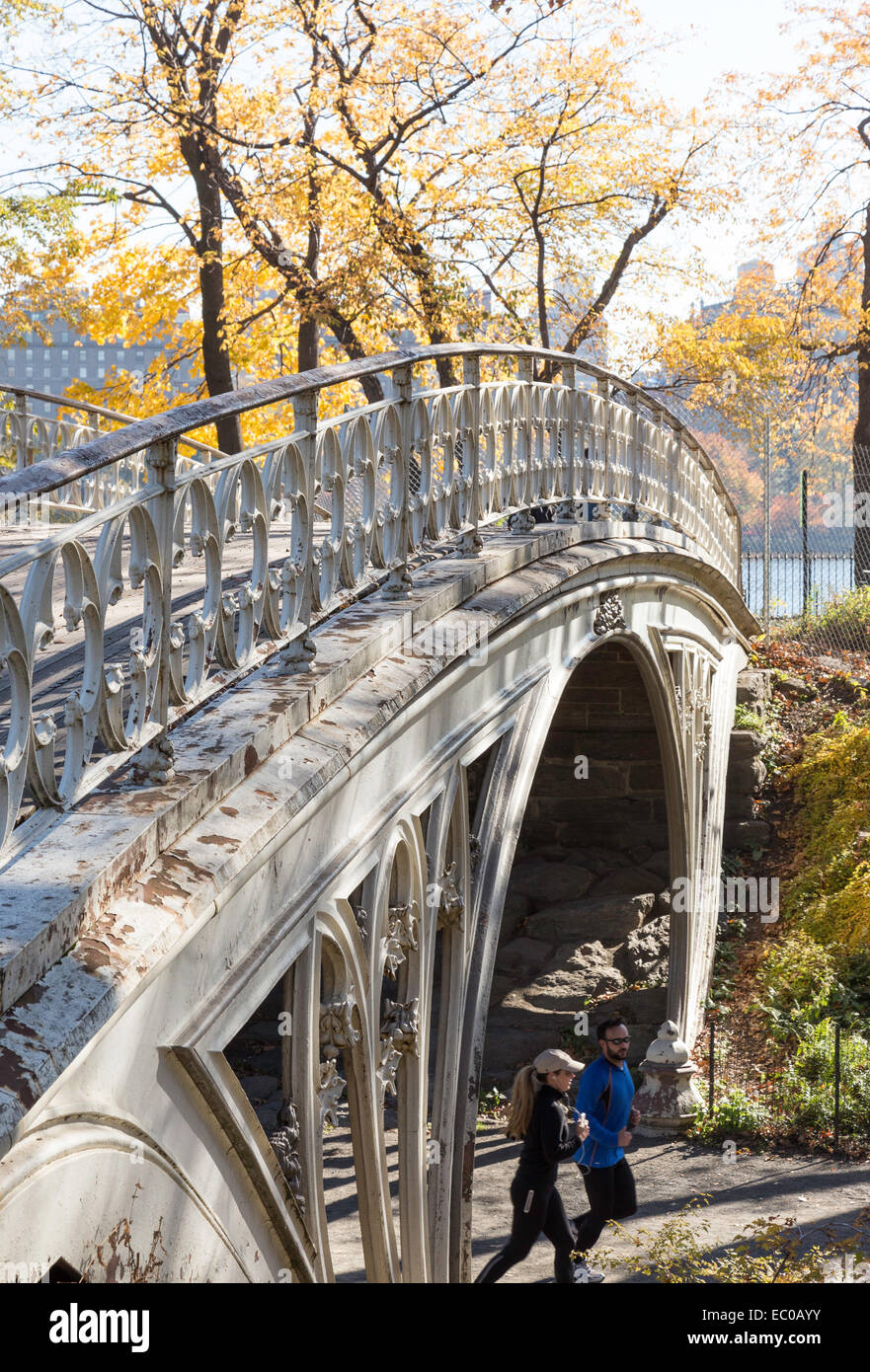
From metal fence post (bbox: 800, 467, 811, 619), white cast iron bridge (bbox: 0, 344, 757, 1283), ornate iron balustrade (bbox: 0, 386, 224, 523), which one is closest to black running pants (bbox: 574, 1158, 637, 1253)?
white cast iron bridge (bbox: 0, 344, 757, 1283)

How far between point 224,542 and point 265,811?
2.22ft

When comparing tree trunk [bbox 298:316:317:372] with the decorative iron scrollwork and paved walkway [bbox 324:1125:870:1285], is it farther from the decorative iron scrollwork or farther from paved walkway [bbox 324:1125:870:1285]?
paved walkway [bbox 324:1125:870:1285]

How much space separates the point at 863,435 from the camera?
2078cm

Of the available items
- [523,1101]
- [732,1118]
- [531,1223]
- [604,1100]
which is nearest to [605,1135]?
[604,1100]

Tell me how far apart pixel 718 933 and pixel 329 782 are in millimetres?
11717

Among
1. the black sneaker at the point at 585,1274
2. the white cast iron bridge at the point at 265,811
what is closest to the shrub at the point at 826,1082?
the black sneaker at the point at 585,1274

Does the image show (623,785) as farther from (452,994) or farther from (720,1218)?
(452,994)

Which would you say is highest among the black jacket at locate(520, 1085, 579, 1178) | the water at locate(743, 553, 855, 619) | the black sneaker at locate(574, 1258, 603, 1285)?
the water at locate(743, 553, 855, 619)

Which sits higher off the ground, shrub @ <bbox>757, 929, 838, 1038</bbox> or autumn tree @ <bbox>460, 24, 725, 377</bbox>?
autumn tree @ <bbox>460, 24, 725, 377</bbox>

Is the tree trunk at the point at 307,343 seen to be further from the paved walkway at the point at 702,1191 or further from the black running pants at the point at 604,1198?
the black running pants at the point at 604,1198

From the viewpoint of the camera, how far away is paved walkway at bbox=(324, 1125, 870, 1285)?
31.2ft

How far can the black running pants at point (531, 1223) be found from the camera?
22.5ft

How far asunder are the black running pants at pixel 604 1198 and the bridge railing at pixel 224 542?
13.7 feet

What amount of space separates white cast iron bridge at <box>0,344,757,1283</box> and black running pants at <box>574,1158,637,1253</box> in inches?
96.7
